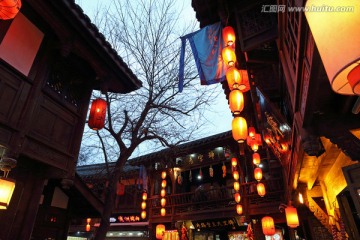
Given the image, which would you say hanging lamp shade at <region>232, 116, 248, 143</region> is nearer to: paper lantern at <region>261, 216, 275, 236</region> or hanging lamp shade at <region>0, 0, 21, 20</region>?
hanging lamp shade at <region>0, 0, 21, 20</region>

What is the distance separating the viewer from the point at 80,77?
26.9ft

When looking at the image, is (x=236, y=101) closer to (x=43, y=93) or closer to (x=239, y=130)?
(x=239, y=130)

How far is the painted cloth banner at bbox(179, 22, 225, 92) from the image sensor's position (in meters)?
8.37

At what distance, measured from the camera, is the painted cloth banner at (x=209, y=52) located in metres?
8.37

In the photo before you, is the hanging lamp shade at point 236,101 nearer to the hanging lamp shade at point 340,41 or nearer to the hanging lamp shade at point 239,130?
the hanging lamp shade at point 239,130

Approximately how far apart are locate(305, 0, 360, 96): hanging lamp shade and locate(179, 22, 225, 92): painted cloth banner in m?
6.39

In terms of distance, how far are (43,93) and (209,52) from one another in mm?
5544

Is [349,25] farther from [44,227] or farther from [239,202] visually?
[239,202]

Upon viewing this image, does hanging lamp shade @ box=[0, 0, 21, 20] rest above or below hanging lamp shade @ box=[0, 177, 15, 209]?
above

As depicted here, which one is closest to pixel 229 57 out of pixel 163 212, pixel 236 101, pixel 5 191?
pixel 236 101

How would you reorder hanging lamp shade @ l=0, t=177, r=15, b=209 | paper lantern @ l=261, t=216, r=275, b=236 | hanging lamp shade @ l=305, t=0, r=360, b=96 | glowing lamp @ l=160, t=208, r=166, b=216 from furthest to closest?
glowing lamp @ l=160, t=208, r=166, b=216 → paper lantern @ l=261, t=216, r=275, b=236 → hanging lamp shade @ l=0, t=177, r=15, b=209 → hanging lamp shade @ l=305, t=0, r=360, b=96

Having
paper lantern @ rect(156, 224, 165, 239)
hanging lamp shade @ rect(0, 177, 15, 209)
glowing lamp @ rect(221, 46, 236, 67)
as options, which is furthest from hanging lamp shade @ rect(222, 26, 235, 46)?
paper lantern @ rect(156, 224, 165, 239)

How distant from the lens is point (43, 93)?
652cm

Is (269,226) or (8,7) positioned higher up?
(8,7)
